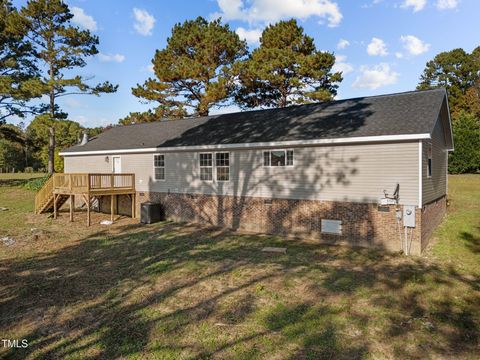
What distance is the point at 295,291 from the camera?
725cm

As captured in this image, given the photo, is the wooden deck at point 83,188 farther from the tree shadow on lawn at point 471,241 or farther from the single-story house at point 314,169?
the tree shadow on lawn at point 471,241

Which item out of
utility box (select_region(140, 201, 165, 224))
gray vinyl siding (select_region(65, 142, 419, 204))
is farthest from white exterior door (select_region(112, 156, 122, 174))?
utility box (select_region(140, 201, 165, 224))

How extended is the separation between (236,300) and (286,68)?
2636 centimetres

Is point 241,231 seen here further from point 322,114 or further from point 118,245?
point 322,114

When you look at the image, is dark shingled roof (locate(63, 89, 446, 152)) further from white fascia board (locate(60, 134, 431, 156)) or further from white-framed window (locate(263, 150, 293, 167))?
white-framed window (locate(263, 150, 293, 167))

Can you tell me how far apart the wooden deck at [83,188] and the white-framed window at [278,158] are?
781 centimetres

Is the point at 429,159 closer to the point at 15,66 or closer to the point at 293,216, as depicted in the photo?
the point at 293,216

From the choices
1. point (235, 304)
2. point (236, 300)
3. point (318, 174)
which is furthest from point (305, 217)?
point (235, 304)

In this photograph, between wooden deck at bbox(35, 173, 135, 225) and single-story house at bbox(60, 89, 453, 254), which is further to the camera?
wooden deck at bbox(35, 173, 135, 225)

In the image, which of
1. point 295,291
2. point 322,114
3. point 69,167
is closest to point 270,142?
point 322,114

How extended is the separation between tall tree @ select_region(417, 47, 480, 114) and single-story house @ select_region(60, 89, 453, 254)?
3359 centimetres

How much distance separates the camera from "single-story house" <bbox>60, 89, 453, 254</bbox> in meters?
10.2

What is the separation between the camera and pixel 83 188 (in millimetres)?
14891

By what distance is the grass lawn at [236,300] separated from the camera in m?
5.12
